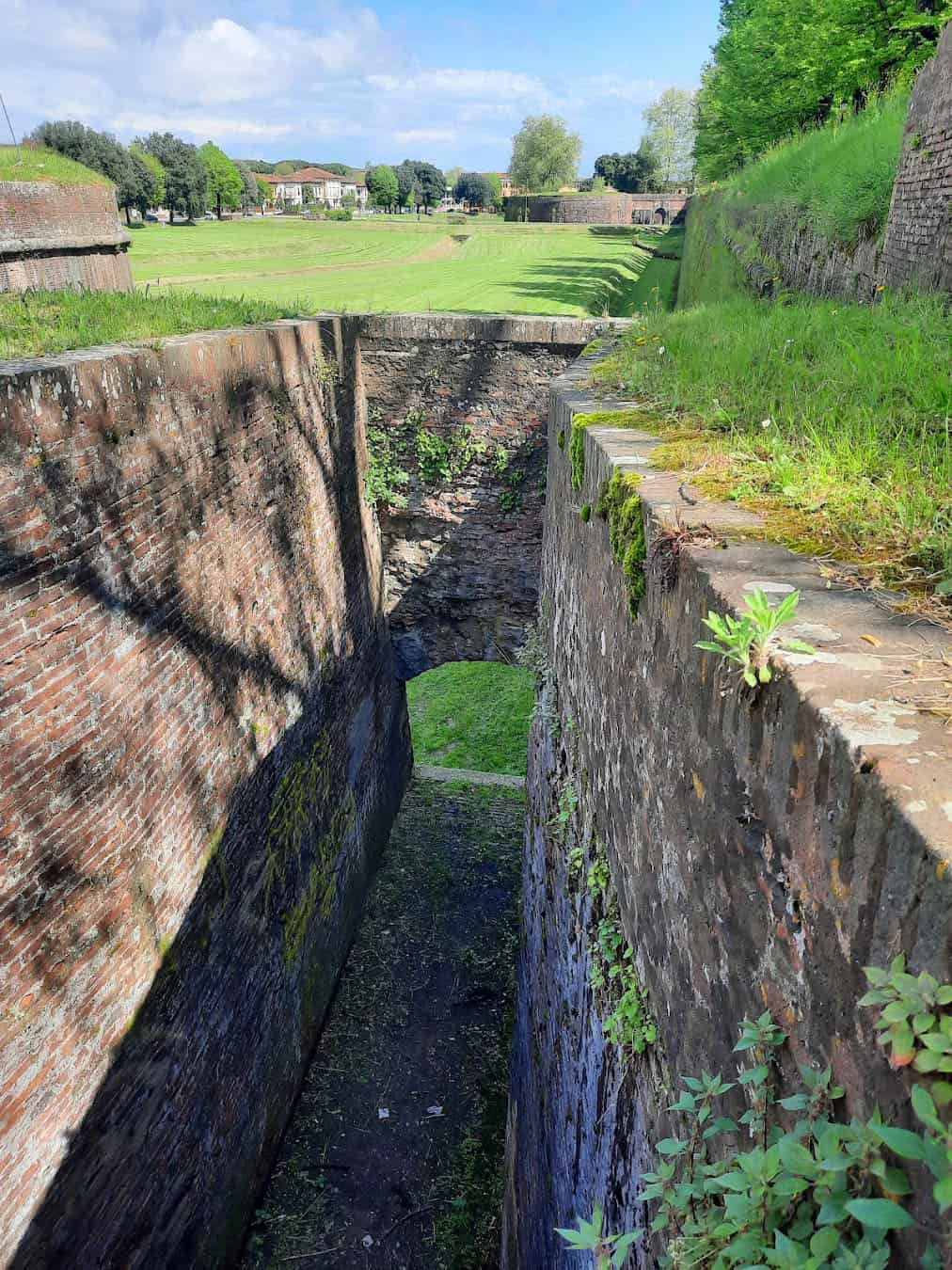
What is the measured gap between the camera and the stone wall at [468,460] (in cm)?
853

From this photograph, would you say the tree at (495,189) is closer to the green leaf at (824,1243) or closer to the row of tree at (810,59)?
the row of tree at (810,59)

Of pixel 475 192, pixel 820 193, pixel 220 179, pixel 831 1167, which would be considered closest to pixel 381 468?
pixel 820 193

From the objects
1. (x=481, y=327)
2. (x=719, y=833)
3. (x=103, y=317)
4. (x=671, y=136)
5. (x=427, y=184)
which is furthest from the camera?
(x=427, y=184)

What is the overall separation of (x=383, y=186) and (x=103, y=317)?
90431mm

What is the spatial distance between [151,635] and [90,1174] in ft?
9.35

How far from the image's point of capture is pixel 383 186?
83.6 m

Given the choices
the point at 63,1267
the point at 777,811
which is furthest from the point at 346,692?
the point at 777,811

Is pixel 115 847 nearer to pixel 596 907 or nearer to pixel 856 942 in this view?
pixel 596 907

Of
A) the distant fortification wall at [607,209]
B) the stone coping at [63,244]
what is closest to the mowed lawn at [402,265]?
the stone coping at [63,244]

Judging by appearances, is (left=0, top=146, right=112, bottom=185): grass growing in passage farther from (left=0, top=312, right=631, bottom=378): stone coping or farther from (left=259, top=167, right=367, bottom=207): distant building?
(left=259, top=167, right=367, bottom=207): distant building

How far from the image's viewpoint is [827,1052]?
1.32 metres

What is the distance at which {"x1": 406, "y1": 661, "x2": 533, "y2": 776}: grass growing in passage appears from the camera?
12.9m

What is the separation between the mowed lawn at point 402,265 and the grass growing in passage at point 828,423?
5.27 metres

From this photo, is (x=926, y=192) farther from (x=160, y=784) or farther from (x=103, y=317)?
(x=160, y=784)
